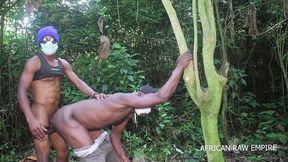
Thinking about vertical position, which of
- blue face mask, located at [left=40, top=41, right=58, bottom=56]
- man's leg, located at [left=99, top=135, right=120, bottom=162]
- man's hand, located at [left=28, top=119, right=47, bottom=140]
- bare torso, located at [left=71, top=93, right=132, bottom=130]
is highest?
blue face mask, located at [left=40, top=41, right=58, bottom=56]

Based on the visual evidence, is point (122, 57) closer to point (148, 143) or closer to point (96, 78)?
point (96, 78)

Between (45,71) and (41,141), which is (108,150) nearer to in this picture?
(41,141)

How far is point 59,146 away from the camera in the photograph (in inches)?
181

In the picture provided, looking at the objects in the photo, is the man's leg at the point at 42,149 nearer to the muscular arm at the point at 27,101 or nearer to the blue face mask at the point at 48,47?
the muscular arm at the point at 27,101

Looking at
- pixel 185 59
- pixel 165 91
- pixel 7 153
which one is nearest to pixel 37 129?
pixel 165 91

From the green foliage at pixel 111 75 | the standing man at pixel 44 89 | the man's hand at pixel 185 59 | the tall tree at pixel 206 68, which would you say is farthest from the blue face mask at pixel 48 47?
the green foliage at pixel 111 75

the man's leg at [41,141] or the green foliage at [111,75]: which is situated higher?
the green foliage at [111,75]

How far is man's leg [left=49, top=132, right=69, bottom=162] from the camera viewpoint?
15.0ft

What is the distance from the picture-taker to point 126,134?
20.6ft

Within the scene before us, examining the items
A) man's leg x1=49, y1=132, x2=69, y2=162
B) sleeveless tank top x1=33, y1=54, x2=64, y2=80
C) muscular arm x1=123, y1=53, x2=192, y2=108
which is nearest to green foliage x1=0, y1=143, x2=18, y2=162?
man's leg x1=49, y1=132, x2=69, y2=162

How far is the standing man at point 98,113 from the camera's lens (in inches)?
150

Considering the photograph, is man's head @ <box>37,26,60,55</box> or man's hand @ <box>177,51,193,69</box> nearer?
man's hand @ <box>177,51,193,69</box>

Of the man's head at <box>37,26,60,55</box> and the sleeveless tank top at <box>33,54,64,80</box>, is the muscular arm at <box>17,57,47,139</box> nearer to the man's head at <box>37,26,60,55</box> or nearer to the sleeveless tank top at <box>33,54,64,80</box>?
the sleeveless tank top at <box>33,54,64,80</box>

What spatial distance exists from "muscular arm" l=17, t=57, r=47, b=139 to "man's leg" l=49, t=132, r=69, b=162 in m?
0.27
